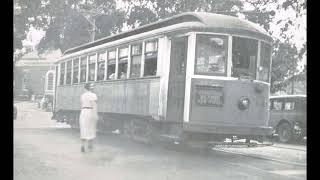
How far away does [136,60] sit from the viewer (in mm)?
12453

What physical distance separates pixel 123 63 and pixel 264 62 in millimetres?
3630

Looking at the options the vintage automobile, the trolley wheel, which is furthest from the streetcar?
the trolley wheel

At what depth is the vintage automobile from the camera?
1750cm

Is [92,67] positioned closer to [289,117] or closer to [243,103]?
[243,103]

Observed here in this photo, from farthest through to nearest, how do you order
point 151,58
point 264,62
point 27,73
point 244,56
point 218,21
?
1. point 27,73
2. point 151,58
3. point 264,62
4. point 244,56
5. point 218,21

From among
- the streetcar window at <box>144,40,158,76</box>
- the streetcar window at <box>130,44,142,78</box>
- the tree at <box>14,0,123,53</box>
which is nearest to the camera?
the tree at <box>14,0,123,53</box>

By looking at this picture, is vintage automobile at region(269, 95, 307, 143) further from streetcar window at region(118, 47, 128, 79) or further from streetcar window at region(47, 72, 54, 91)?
streetcar window at region(47, 72, 54, 91)

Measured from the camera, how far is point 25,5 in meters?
9.45

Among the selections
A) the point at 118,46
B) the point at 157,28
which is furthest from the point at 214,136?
the point at 118,46

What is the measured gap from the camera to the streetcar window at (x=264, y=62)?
36.3 ft

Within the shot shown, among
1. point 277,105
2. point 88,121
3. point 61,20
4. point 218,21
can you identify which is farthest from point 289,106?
point 61,20

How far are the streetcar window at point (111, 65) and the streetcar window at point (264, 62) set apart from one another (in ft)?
13.1

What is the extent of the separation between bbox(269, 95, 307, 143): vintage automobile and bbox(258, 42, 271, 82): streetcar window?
653 centimetres
